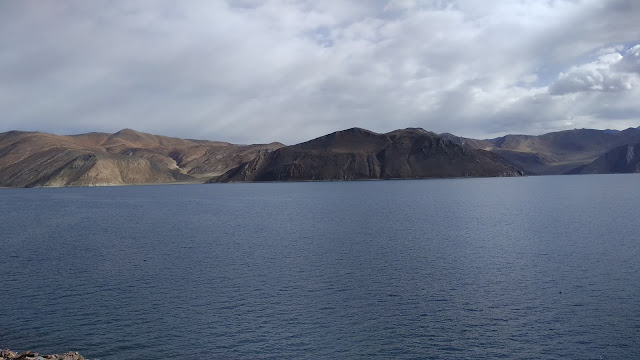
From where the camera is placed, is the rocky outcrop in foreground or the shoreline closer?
the rocky outcrop in foreground

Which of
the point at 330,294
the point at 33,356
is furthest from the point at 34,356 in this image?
the point at 330,294

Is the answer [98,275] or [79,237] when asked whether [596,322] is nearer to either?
[98,275]

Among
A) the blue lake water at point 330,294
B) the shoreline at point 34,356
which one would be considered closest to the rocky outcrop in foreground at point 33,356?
the shoreline at point 34,356

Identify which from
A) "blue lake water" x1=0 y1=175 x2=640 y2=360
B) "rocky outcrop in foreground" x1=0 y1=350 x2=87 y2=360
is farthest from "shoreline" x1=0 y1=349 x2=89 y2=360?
"blue lake water" x1=0 y1=175 x2=640 y2=360

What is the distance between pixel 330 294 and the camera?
40562 mm

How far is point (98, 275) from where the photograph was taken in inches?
1944

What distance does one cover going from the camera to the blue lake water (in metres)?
30.5

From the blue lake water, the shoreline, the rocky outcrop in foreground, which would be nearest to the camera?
the rocky outcrop in foreground

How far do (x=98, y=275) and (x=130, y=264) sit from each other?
5.63 metres

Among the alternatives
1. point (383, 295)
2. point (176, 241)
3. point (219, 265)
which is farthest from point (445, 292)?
point (176, 241)

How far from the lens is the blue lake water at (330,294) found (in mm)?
A: 30547

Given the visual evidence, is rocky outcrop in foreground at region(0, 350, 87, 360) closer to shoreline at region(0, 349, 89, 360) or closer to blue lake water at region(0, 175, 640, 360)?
shoreline at region(0, 349, 89, 360)

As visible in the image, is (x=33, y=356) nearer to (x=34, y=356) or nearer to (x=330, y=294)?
(x=34, y=356)

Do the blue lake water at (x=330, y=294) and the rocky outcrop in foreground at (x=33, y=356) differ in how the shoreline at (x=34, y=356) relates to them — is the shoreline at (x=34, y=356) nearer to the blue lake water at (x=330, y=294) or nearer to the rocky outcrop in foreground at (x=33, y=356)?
the rocky outcrop in foreground at (x=33, y=356)
